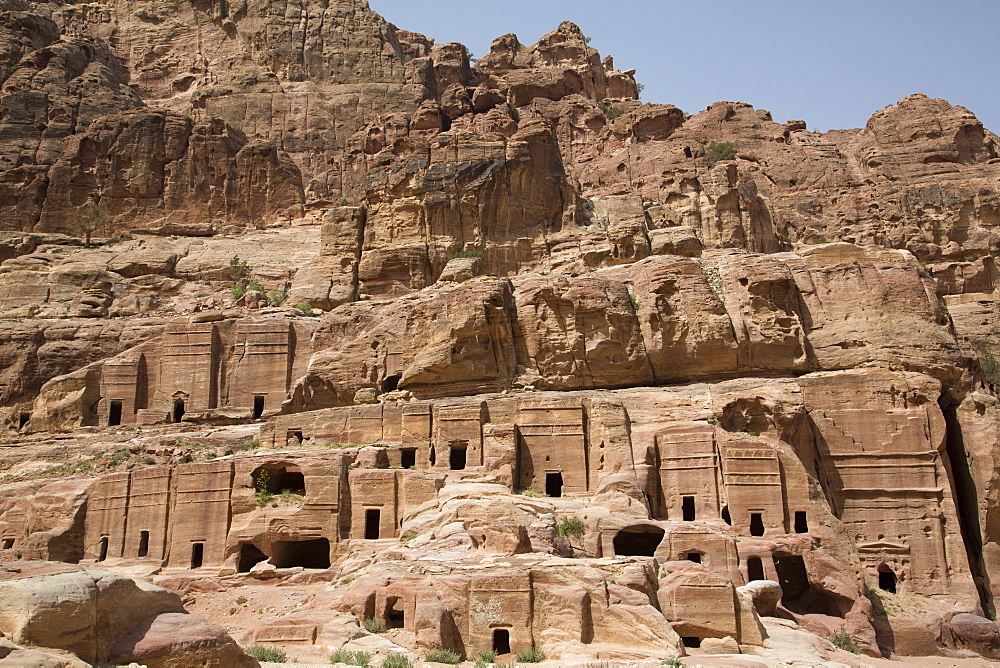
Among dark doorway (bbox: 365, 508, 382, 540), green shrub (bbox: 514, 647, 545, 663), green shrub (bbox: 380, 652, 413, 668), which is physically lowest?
green shrub (bbox: 514, 647, 545, 663)

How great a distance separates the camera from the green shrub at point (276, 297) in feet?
179

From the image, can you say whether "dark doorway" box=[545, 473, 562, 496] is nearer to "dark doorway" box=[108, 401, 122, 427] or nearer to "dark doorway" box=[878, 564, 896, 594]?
"dark doorway" box=[878, 564, 896, 594]

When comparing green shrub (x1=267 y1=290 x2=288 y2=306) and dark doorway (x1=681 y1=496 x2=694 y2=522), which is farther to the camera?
green shrub (x1=267 y1=290 x2=288 y2=306)

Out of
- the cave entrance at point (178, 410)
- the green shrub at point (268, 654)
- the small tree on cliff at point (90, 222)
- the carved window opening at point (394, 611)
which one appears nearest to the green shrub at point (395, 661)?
the green shrub at point (268, 654)

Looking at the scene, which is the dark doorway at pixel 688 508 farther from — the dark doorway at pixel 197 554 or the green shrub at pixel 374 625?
the dark doorway at pixel 197 554

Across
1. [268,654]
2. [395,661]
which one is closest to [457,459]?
[395,661]

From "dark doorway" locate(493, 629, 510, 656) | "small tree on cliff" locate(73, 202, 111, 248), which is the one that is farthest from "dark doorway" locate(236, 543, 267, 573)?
"small tree on cliff" locate(73, 202, 111, 248)

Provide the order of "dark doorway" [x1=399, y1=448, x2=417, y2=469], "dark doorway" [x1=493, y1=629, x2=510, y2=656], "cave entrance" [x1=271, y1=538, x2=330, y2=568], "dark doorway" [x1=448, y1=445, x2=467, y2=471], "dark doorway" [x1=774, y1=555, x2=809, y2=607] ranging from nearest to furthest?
1. "dark doorway" [x1=493, y1=629, x2=510, y2=656]
2. "dark doorway" [x1=774, y1=555, x2=809, y2=607]
3. "cave entrance" [x1=271, y1=538, x2=330, y2=568]
4. "dark doorway" [x1=448, y1=445, x2=467, y2=471]
5. "dark doorway" [x1=399, y1=448, x2=417, y2=469]

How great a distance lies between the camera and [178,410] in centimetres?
4800

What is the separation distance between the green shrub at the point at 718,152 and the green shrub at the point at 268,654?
4939 centimetres

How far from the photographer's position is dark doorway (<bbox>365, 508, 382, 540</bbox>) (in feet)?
115

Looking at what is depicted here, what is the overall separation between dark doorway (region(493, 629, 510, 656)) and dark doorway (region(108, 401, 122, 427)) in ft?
93.7

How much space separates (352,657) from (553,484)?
1567 cm

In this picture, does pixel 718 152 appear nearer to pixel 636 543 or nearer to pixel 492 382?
pixel 492 382
